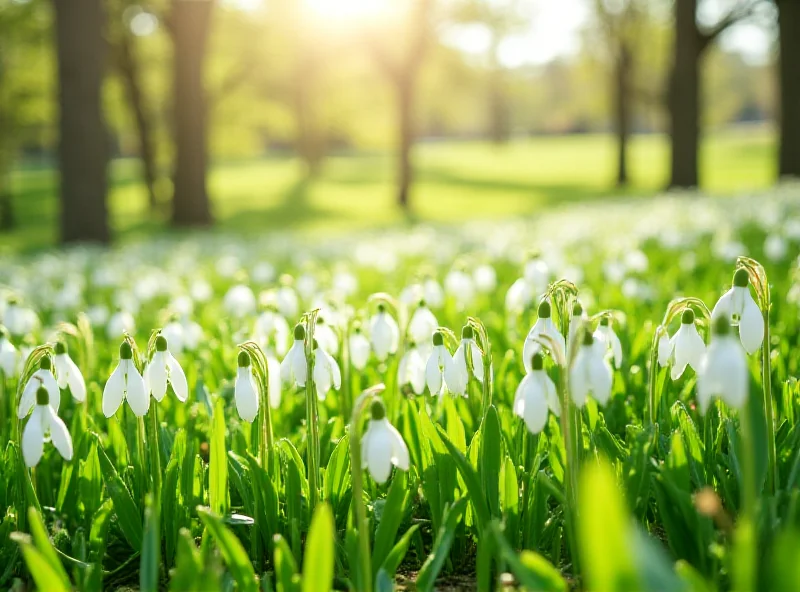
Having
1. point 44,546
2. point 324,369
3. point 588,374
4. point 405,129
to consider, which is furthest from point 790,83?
point 44,546

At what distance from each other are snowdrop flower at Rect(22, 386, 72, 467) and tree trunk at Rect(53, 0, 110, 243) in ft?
35.6

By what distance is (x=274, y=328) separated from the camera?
3.44 meters

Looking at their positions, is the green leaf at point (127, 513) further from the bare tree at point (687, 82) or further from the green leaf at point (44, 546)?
the bare tree at point (687, 82)

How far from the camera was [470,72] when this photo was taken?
4000cm

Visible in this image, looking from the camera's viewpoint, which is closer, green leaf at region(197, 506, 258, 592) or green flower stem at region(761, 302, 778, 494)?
green leaf at region(197, 506, 258, 592)

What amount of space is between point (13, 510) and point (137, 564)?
40 cm

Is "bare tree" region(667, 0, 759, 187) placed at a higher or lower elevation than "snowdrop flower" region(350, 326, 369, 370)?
higher

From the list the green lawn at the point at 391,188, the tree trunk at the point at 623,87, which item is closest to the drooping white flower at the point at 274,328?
the green lawn at the point at 391,188

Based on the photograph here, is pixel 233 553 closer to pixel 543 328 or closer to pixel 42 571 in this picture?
pixel 42 571

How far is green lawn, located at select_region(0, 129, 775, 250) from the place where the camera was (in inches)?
945

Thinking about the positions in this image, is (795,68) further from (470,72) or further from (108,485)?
(470,72)

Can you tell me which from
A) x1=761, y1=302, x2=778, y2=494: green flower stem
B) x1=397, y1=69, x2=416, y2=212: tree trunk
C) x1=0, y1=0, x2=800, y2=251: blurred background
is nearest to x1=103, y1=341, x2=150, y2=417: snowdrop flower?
x1=761, y1=302, x2=778, y2=494: green flower stem

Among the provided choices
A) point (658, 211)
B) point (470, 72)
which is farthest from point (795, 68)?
point (470, 72)

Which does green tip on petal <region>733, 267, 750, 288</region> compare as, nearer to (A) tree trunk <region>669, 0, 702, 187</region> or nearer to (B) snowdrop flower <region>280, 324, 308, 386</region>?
(B) snowdrop flower <region>280, 324, 308, 386</region>
